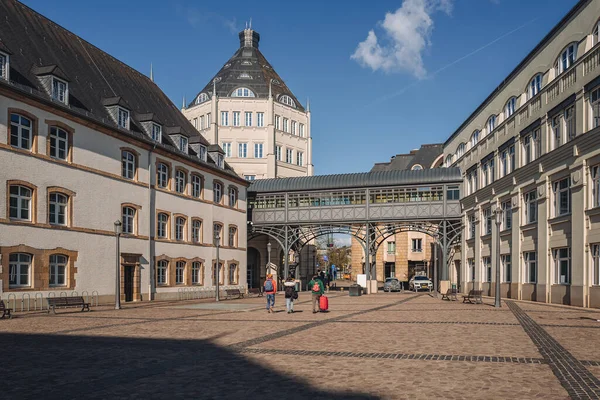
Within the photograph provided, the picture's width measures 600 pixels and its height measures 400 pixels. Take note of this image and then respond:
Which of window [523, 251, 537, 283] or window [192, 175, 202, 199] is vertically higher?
window [192, 175, 202, 199]

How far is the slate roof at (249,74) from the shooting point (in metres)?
69.7

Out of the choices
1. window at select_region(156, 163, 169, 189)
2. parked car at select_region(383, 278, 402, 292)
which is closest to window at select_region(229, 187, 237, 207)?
window at select_region(156, 163, 169, 189)

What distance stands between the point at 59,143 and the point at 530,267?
23.0 metres

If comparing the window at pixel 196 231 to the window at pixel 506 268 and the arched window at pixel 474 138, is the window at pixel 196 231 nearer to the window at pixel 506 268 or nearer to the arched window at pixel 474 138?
the window at pixel 506 268

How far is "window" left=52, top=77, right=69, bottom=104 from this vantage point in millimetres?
26562

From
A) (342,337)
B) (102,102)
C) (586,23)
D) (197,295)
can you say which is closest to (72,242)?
(102,102)

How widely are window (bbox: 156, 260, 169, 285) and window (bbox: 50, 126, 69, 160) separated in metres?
9.59

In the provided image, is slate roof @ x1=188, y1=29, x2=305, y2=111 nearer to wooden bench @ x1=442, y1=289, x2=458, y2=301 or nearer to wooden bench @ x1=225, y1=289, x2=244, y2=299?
wooden bench @ x1=225, y1=289, x2=244, y2=299

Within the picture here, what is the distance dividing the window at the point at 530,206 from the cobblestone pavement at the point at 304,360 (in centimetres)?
1351

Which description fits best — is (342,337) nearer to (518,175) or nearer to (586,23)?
(586,23)

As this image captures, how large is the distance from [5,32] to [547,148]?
982 inches

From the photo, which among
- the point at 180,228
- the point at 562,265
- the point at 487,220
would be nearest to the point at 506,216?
the point at 487,220

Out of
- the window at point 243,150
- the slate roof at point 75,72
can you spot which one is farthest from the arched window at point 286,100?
the slate roof at point 75,72

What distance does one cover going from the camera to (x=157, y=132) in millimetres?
34750
